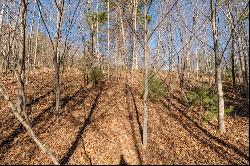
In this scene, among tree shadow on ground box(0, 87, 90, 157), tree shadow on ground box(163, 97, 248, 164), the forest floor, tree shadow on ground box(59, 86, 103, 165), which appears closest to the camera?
tree shadow on ground box(59, 86, 103, 165)

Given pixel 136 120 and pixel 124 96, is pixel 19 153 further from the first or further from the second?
pixel 124 96

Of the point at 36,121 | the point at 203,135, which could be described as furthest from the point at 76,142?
the point at 203,135

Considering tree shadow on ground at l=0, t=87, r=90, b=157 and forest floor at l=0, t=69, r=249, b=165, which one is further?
tree shadow on ground at l=0, t=87, r=90, b=157

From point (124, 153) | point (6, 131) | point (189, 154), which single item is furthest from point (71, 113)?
point (189, 154)

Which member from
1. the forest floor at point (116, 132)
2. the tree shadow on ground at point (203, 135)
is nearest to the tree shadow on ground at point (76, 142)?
the forest floor at point (116, 132)

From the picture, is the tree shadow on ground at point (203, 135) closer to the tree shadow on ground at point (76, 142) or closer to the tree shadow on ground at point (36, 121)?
the tree shadow on ground at point (76, 142)

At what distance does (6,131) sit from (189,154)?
8220 millimetres

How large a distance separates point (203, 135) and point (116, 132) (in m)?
3.99

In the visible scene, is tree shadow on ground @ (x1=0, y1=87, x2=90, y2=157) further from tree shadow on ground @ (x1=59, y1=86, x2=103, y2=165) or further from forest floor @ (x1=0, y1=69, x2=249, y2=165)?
tree shadow on ground @ (x1=59, y1=86, x2=103, y2=165)

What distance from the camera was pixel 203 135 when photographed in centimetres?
1473

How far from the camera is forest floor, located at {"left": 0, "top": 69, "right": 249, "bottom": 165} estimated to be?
40.8 ft

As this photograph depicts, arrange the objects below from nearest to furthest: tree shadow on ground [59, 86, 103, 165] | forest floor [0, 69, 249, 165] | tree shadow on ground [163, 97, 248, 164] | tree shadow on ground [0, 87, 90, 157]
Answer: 1. tree shadow on ground [59, 86, 103, 165]
2. forest floor [0, 69, 249, 165]
3. tree shadow on ground [163, 97, 248, 164]
4. tree shadow on ground [0, 87, 90, 157]

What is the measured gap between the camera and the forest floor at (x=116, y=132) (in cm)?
1243

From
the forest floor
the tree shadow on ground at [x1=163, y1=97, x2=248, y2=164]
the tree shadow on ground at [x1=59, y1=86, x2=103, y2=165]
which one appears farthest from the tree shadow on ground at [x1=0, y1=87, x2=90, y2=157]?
the tree shadow on ground at [x1=163, y1=97, x2=248, y2=164]
